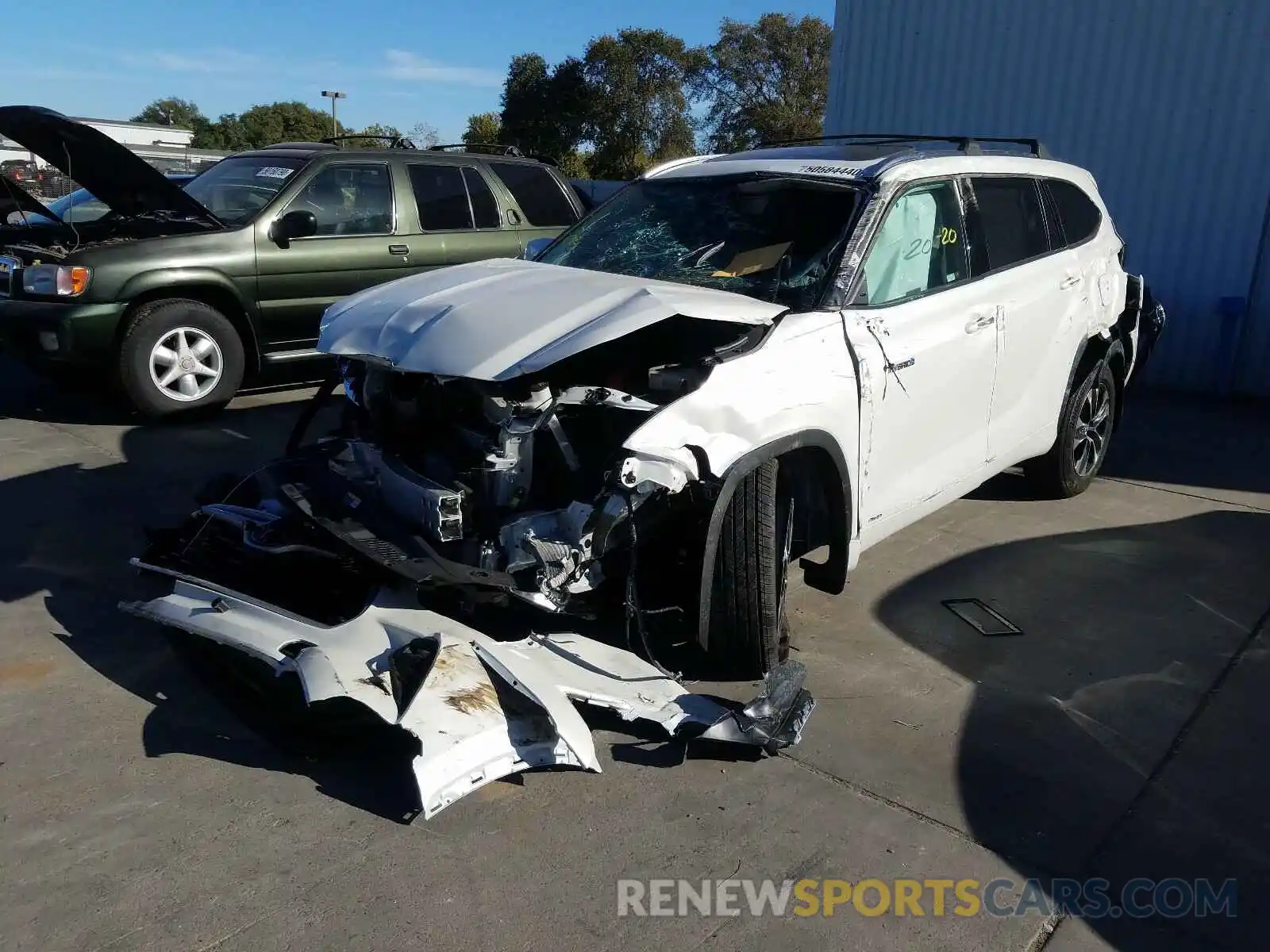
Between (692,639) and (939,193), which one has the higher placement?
(939,193)

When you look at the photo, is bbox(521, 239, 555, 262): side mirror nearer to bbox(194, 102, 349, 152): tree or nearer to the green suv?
the green suv

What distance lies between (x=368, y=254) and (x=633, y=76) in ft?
125

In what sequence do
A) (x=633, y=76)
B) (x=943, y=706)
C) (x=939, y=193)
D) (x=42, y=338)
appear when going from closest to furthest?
(x=943, y=706) → (x=939, y=193) → (x=42, y=338) → (x=633, y=76)

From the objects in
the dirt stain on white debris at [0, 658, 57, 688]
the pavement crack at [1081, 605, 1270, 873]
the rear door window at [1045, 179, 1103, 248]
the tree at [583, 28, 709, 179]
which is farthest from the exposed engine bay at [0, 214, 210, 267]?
the tree at [583, 28, 709, 179]

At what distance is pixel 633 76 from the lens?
1682 inches

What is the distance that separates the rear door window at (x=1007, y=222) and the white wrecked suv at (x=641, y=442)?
2 centimetres

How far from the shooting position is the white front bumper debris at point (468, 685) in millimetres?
3066

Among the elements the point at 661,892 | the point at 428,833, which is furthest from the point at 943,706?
the point at 428,833

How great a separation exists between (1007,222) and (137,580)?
437 cm

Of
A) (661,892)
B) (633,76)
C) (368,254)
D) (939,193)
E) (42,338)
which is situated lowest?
(661,892)

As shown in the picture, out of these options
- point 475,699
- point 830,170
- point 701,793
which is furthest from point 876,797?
point 830,170

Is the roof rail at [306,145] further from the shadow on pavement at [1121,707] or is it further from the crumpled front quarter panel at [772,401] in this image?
the shadow on pavement at [1121,707]

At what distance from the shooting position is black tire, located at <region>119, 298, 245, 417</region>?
6.81 m

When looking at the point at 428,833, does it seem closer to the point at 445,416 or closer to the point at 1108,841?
the point at 445,416
